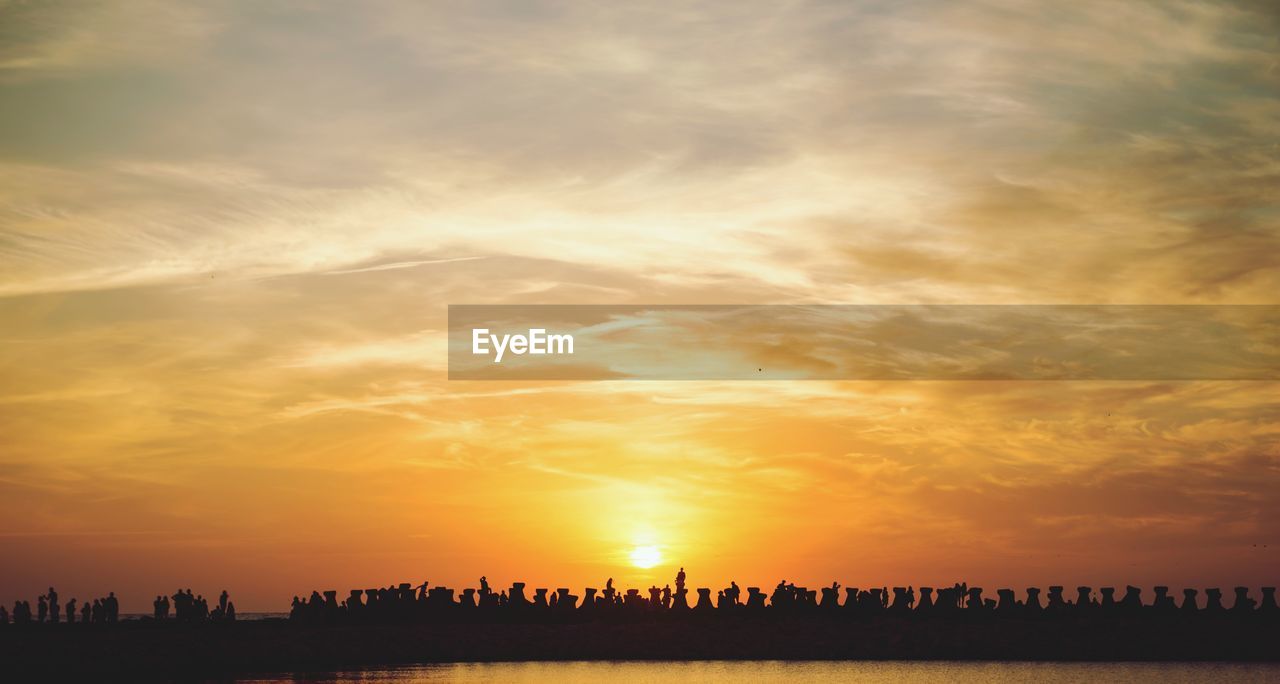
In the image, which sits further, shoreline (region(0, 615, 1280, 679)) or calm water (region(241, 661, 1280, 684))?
calm water (region(241, 661, 1280, 684))

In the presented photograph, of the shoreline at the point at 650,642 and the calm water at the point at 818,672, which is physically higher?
the shoreline at the point at 650,642

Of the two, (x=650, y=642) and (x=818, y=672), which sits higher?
(x=650, y=642)

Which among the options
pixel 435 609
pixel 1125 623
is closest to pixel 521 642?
pixel 435 609

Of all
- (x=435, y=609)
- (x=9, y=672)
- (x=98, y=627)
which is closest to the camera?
(x=9, y=672)

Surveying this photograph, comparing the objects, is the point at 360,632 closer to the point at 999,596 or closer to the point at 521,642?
the point at 521,642

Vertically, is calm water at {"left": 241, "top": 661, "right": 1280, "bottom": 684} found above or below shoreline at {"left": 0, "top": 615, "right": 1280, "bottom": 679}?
below

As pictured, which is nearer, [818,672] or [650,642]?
[818,672]

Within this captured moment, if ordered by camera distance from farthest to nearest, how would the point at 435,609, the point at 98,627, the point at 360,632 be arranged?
the point at 435,609
the point at 360,632
the point at 98,627

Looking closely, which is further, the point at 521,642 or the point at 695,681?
the point at 521,642
